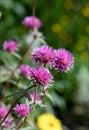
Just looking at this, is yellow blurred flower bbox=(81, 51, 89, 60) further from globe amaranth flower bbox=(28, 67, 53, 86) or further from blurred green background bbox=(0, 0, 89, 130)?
globe amaranth flower bbox=(28, 67, 53, 86)

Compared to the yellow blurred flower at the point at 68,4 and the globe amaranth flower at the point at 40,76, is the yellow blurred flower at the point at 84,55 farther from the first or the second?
the globe amaranth flower at the point at 40,76

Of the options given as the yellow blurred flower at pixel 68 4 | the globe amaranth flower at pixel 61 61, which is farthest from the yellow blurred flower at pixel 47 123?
the yellow blurred flower at pixel 68 4

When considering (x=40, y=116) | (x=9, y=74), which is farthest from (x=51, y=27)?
(x=9, y=74)

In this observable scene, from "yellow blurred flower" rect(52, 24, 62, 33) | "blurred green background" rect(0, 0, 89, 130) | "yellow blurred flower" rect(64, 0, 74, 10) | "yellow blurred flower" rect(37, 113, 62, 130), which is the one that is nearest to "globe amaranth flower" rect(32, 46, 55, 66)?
"yellow blurred flower" rect(37, 113, 62, 130)

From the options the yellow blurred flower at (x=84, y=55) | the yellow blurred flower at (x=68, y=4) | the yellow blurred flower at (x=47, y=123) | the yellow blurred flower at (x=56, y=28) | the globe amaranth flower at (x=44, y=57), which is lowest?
the globe amaranth flower at (x=44, y=57)

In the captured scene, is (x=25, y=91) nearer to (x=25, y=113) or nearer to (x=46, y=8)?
(x=25, y=113)

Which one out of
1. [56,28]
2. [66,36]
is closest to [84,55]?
[66,36]

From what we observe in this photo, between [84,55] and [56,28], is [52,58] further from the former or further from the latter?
[56,28]
